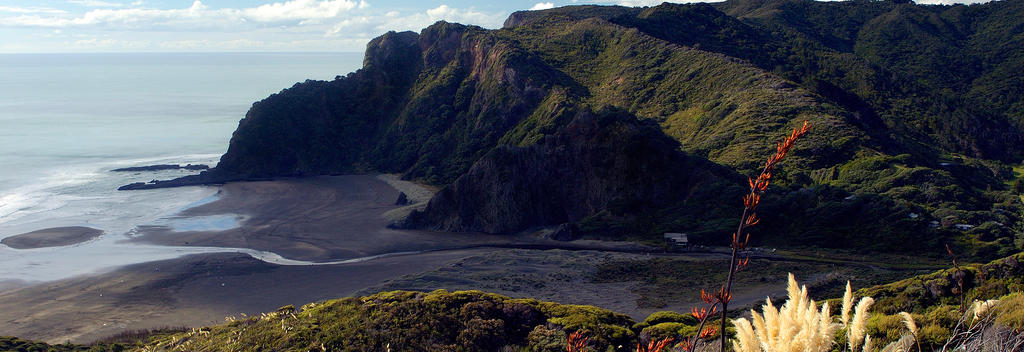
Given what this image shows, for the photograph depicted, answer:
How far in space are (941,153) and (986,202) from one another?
59.5ft

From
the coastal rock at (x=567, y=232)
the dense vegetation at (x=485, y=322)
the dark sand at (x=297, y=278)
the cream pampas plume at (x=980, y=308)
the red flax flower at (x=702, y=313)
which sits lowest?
the dark sand at (x=297, y=278)

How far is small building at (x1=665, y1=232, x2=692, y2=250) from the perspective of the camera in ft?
114

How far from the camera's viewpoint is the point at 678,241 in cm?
3512

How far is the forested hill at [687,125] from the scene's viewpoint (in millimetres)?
37781

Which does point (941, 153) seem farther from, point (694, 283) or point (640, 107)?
point (694, 283)

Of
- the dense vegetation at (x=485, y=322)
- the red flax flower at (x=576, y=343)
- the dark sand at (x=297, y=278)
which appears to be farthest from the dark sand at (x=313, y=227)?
the red flax flower at (x=576, y=343)

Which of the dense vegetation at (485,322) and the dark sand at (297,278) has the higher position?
the dense vegetation at (485,322)

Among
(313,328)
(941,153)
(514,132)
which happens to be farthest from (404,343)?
(941,153)

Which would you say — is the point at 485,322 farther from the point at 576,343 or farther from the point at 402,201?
the point at 402,201

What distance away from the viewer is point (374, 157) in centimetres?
7025

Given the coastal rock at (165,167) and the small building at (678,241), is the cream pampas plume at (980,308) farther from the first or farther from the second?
the coastal rock at (165,167)

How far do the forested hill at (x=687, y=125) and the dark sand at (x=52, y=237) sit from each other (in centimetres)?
1834

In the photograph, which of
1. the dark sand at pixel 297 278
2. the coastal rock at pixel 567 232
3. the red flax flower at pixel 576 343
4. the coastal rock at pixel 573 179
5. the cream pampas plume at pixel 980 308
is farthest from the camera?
the coastal rock at pixel 573 179

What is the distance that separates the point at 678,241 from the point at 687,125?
21.0 meters
